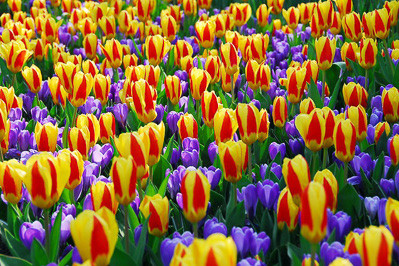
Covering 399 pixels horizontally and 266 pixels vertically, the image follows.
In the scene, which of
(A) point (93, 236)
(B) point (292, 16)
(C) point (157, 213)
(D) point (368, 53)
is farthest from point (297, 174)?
(B) point (292, 16)

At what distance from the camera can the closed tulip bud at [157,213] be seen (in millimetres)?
1963

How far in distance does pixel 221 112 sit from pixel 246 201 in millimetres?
419

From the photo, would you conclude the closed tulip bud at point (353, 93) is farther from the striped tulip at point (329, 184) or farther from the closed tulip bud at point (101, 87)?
the closed tulip bud at point (101, 87)

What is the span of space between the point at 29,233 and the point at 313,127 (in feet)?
3.67

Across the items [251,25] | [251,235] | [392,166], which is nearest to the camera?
[251,235]

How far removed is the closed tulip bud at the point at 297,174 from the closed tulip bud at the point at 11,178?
93 cm

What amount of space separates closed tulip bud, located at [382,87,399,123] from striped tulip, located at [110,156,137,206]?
153 centimetres

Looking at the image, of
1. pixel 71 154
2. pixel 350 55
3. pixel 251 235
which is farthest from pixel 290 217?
pixel 350 55

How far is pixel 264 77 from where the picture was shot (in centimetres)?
335

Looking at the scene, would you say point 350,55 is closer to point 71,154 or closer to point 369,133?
point 369,133

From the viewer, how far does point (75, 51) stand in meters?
4.76

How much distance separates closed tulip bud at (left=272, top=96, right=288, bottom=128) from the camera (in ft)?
9.45

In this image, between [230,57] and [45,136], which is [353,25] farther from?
[45,136]

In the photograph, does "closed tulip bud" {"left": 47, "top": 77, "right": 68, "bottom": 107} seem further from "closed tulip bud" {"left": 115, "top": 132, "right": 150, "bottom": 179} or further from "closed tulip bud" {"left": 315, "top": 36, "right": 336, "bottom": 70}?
"closed tulip bud" {"left": 315, "top": 36, "right": 336, "bottom": 70}
